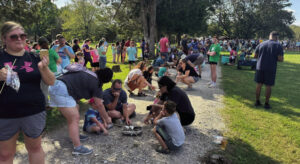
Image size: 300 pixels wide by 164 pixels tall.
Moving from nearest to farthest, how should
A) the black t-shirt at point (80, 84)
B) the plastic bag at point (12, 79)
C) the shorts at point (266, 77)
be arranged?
the plastic bag at point (12, 79) → the black t-shirt at point (80, 84) → the shorts at point (266, 77)

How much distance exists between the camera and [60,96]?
316 cm

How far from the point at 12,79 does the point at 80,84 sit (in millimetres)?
1406

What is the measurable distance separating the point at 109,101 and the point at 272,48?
473cm

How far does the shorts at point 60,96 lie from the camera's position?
3.15m

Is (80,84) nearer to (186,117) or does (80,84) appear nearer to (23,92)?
(23,92)

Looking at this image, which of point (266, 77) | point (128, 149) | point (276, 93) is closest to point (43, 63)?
point (128, 149)

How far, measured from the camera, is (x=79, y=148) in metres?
3.51

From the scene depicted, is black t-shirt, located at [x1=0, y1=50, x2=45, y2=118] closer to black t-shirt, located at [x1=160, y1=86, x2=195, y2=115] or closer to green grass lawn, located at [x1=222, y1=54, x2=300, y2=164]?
black t-shirt, located at [x1=160, y1=86, x2=195, y2=115]

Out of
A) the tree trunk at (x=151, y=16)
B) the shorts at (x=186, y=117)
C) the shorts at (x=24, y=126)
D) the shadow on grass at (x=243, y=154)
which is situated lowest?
the shadow on grass at (x=243, y=154)

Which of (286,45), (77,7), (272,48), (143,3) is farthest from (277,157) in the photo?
(77,7)

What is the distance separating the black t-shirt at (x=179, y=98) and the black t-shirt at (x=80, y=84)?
1.44 metres

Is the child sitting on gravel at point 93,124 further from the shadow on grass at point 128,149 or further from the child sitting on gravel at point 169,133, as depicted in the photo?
the child sitting on gravel at point 169,133

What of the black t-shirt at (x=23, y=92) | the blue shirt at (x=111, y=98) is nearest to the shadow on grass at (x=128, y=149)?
the blue shirt at (x=111, y=98)

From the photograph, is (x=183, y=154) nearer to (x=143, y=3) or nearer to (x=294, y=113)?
(x=294, y=113)
